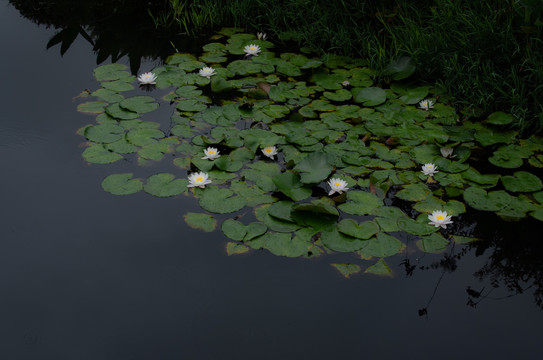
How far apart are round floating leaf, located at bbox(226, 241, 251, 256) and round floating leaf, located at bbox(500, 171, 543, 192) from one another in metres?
1.32

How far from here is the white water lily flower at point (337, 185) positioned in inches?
100

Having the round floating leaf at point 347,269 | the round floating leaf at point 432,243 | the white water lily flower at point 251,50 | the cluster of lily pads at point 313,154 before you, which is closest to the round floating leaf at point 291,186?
the cluster of lily pads at point 313,154

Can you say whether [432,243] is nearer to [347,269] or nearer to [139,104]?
[347,269]

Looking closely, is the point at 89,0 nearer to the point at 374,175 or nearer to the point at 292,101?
the point at 292,101

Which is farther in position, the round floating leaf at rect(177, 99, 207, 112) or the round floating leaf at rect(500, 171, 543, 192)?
the round floating leaf at rect(177, 99, 207, 112)

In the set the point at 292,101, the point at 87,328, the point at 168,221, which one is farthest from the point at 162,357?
the point at 292,101

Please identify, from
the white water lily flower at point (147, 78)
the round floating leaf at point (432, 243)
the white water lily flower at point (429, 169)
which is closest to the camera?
the round floating leaf at point (432, 243)

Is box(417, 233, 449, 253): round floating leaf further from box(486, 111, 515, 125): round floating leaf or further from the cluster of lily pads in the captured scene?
box(486, 111, 515, 125): round floating leaf

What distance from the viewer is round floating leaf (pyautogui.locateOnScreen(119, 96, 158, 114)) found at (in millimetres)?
3188

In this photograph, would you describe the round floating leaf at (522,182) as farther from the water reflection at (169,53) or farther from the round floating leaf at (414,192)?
the round floating leaf at (414,192)

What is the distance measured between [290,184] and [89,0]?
3.04 meters

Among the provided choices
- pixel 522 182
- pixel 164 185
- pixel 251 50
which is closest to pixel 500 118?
pixel 522 182

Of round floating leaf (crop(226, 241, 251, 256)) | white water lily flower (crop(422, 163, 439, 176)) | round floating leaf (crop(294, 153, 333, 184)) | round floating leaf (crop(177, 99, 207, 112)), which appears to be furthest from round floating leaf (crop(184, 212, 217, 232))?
white water lily flower (crop(422, 163, 439, 176))

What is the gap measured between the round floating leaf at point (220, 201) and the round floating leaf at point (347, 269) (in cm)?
54
